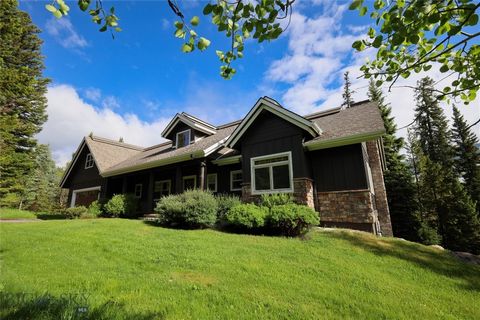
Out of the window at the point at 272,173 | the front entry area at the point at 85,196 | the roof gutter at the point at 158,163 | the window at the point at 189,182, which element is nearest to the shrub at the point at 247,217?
the window at the point at 272,173

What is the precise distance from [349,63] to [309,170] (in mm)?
7031

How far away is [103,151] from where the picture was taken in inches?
879

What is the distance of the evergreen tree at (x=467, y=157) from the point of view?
25453mm

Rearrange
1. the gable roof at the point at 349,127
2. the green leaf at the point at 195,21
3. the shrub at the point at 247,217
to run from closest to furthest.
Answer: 1. the green leaf at the point at 195,21
2. the shrub at the point at 247,217
3. the gable roof at the point at 349,127

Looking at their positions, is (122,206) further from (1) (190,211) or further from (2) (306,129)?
(2) (306,129)

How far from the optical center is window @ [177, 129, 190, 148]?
17.2 m

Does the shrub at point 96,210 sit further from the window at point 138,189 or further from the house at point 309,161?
the house at point 309,161

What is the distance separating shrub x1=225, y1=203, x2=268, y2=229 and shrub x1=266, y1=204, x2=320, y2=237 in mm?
324

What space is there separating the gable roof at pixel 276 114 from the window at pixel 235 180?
2404mm

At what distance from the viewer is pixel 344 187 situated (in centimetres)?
1020

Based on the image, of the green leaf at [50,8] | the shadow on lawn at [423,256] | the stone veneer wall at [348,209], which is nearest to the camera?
the green leaf at [50,8]

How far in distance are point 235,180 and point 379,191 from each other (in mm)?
7366

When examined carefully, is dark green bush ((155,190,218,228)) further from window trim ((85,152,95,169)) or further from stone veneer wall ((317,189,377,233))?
window trim ((85,152,95,169))

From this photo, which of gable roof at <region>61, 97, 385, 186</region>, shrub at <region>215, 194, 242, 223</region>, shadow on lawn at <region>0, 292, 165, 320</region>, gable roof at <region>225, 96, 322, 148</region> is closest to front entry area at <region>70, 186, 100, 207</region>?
gable roof at <region>61, 97, 385, 186</region>
